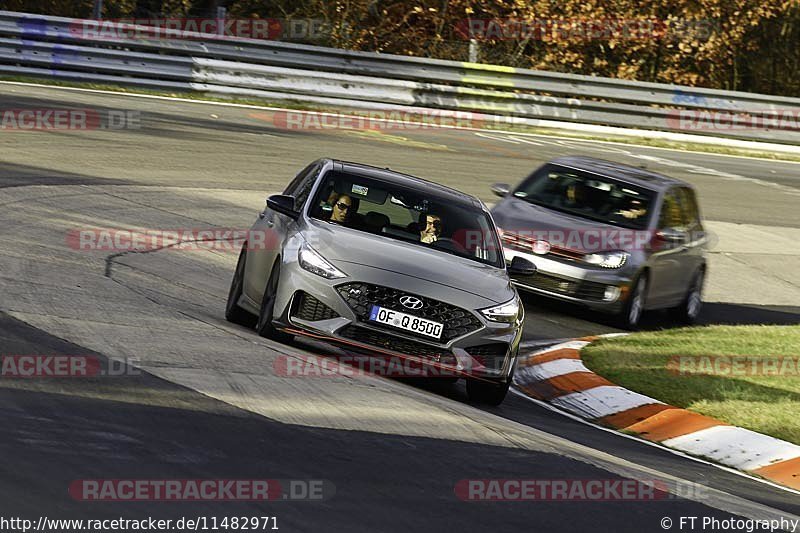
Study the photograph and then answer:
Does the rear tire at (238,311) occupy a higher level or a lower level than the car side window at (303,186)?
lower

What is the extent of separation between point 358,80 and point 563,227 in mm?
13938

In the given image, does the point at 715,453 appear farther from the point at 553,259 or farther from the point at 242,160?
the point at 242,160

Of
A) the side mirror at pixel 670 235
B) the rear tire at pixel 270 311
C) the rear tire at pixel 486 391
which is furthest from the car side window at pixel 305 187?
the side mirror at pixel 670 235

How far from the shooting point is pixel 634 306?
15102 millimetres

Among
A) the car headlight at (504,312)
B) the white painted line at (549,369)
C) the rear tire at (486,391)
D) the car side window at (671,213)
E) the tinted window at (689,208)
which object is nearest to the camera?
the car headlight at (504,312)

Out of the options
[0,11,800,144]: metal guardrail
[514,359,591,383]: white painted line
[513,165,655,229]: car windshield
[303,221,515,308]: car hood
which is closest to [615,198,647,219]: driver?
[513,165,655,229]: car windshield

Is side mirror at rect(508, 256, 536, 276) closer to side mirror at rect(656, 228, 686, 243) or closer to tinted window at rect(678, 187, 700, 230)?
side mirror at rect(656, 228, 686, 243)

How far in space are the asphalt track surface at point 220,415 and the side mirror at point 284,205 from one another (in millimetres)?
968

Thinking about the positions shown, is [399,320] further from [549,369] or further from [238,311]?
[549,369]

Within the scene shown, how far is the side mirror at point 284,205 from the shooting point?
416 inches

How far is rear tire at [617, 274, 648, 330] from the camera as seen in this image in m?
14.9

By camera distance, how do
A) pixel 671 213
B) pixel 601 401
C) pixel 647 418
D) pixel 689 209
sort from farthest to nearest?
1. pixel 689 209
2. pixel 671 213
3. pixel 601 401
4. pixel 647 418

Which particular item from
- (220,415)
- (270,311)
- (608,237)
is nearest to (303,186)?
(270,311)

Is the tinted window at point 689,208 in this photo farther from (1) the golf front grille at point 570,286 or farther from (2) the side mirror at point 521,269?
(2) the side mirror at point 521,269
